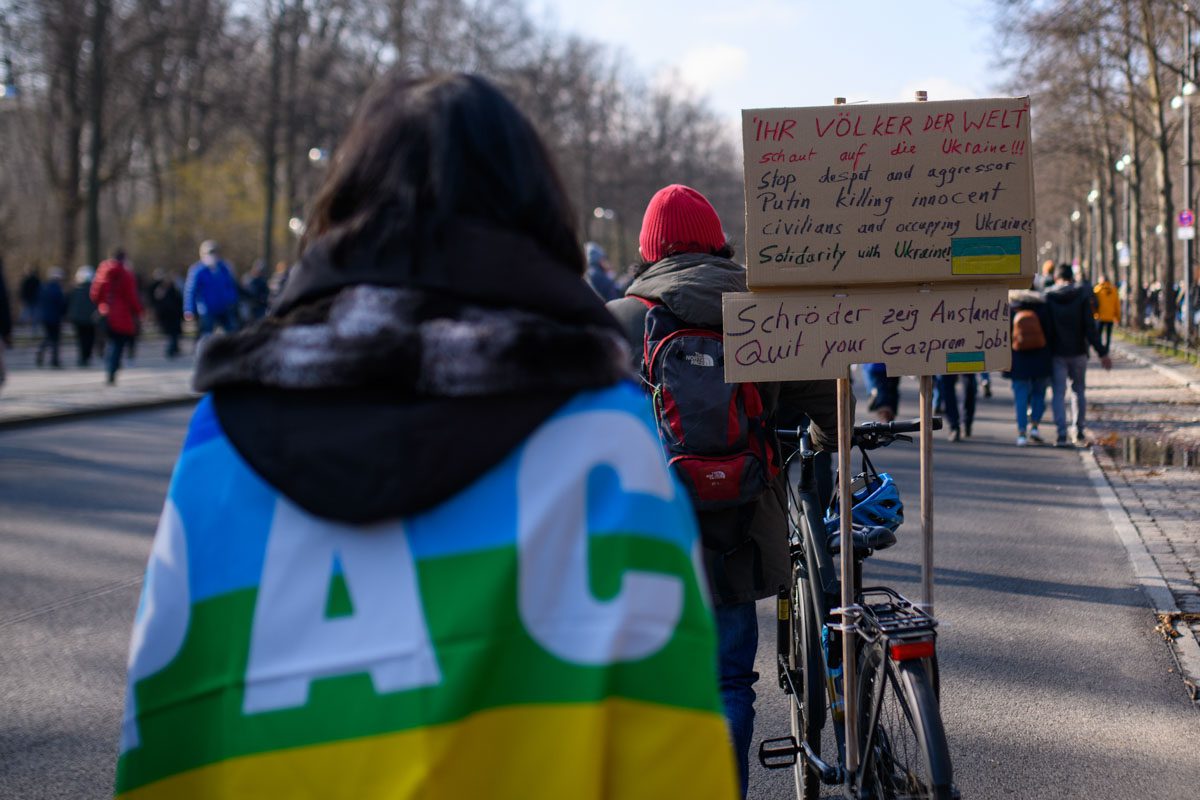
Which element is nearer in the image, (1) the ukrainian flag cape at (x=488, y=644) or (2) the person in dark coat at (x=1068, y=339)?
(1) the ukrainian flag cape at (x=488, y=644)

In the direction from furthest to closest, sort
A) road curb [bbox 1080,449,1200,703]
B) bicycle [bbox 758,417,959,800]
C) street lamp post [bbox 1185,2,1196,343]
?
street lamp post [bbox 1185,2,1196,343]
road curb [bbox 1080,449,1200,703]
bicycle [bbox 758,417,959,800]

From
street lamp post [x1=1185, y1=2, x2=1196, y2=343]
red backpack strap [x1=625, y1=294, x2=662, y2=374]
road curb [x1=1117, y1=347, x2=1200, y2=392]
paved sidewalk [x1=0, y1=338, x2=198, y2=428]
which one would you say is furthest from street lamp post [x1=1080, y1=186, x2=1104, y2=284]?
red backpack strap [x1=625, y1=294, x2=662, y2=374]

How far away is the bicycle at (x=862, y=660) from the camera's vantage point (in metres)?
2.96

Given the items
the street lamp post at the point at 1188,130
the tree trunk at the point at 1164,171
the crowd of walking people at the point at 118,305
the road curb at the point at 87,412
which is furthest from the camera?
the tree trunk at the point at 1164,171

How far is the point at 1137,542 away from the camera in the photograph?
8250mm

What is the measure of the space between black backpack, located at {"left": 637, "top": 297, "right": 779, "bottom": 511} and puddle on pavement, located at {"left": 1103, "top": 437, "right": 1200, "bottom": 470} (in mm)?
9284

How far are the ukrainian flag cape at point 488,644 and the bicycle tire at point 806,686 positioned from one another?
218 centimetres

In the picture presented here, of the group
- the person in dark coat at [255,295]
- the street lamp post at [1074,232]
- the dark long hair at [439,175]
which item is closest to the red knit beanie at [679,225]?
the dark long hair at [439,175]

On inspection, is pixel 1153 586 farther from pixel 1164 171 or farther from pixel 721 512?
pixel 1164 171

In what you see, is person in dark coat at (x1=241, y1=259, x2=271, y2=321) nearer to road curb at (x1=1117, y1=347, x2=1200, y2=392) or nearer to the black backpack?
road curb at (x1=1117, y1=347, x2=1200, y2=392)

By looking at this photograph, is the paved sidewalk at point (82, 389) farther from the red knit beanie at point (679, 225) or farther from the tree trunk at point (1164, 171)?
the tree trunk at point (1164, 171)

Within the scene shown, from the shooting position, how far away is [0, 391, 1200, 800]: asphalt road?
4.41 meters

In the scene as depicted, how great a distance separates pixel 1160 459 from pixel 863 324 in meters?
9.80

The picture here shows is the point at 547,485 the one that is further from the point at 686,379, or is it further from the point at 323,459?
the point at 686,379
